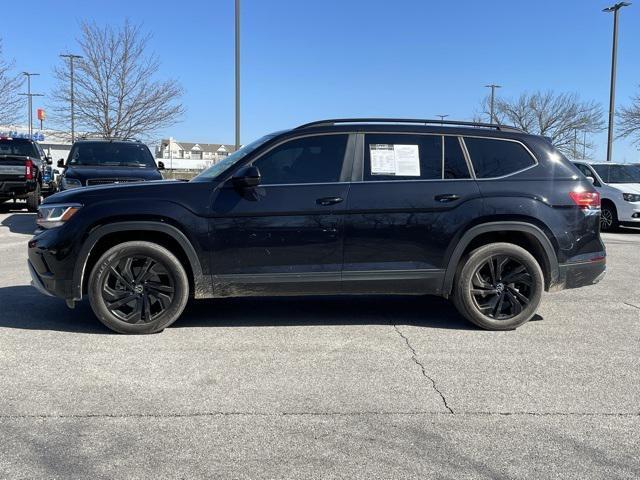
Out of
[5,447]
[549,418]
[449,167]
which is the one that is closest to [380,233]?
[449,167]

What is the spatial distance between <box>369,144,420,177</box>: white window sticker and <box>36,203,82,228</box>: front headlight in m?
2.60

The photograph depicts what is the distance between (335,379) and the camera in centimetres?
409

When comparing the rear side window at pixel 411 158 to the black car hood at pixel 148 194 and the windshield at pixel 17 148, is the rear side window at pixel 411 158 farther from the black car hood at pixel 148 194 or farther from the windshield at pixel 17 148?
the windshield at pixel 17 148

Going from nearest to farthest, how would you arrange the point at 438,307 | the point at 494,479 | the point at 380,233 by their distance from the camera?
the point at 494,479
the point at 380,233
the point at 438,307

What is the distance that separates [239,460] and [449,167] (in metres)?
3.34

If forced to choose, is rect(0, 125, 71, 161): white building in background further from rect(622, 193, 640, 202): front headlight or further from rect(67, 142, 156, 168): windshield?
rect(622, 193, 640, 202): front headlight

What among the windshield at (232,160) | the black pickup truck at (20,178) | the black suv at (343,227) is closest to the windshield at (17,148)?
the black pickup truck at (20,178)

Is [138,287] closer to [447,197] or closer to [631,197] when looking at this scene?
[447,197]

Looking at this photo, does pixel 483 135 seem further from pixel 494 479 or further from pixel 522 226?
pixel 494 479

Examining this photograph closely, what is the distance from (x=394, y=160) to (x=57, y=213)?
2.98 meters

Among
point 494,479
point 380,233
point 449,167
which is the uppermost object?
point 449,167

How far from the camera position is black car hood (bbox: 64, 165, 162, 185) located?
1069 cm

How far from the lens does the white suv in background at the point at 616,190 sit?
14.4 m

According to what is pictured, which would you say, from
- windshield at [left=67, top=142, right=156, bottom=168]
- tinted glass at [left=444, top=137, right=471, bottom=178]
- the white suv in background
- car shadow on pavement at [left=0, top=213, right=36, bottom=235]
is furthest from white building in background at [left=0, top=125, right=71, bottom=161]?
tinted glass at [left=444, top=137, right=471, bottom=178]
